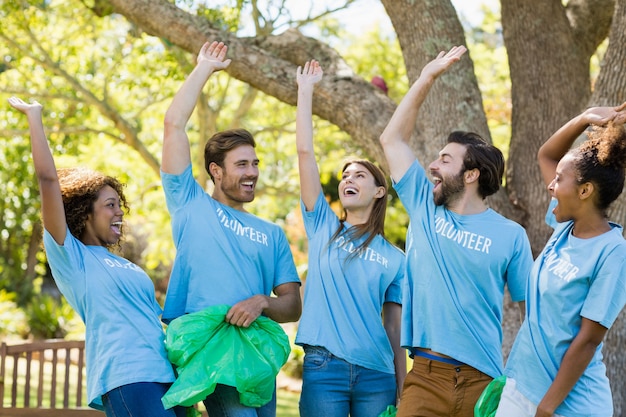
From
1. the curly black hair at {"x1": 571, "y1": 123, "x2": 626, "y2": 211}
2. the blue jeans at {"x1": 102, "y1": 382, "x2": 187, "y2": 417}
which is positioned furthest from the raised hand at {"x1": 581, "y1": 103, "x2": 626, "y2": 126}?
the blue jeans at {"x1": 102, "y1": 382, "x2": 187, "y2": 417}

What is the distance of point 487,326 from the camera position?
3.66 meters

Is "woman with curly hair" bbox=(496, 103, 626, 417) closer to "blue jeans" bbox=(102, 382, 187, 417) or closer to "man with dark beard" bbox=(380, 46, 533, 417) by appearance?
"man with dark beard" bbox=(380, 46, 533, 417)

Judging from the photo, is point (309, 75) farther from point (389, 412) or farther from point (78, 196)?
point (389, 412)

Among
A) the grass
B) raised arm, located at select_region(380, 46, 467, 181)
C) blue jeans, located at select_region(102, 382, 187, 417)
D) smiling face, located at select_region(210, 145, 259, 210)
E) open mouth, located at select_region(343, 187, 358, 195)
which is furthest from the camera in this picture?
the grass

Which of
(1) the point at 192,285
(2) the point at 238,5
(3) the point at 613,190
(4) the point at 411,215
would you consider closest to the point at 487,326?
(4) the point at 411,215

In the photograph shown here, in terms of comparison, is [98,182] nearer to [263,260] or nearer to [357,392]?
[263,260]

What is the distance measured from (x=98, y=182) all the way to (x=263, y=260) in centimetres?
82

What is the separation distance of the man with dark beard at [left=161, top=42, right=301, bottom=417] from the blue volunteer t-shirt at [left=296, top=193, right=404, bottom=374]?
0.13 meters

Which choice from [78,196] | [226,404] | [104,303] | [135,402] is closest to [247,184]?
[78,196]

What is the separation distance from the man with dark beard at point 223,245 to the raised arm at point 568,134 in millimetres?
1263

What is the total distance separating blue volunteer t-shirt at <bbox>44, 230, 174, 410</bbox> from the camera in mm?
3430

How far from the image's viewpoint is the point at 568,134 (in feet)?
11.8

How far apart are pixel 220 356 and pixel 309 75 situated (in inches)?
62.3

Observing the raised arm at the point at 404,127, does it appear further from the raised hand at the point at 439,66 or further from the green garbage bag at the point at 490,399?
the green garbage bag at the point at 490,399
